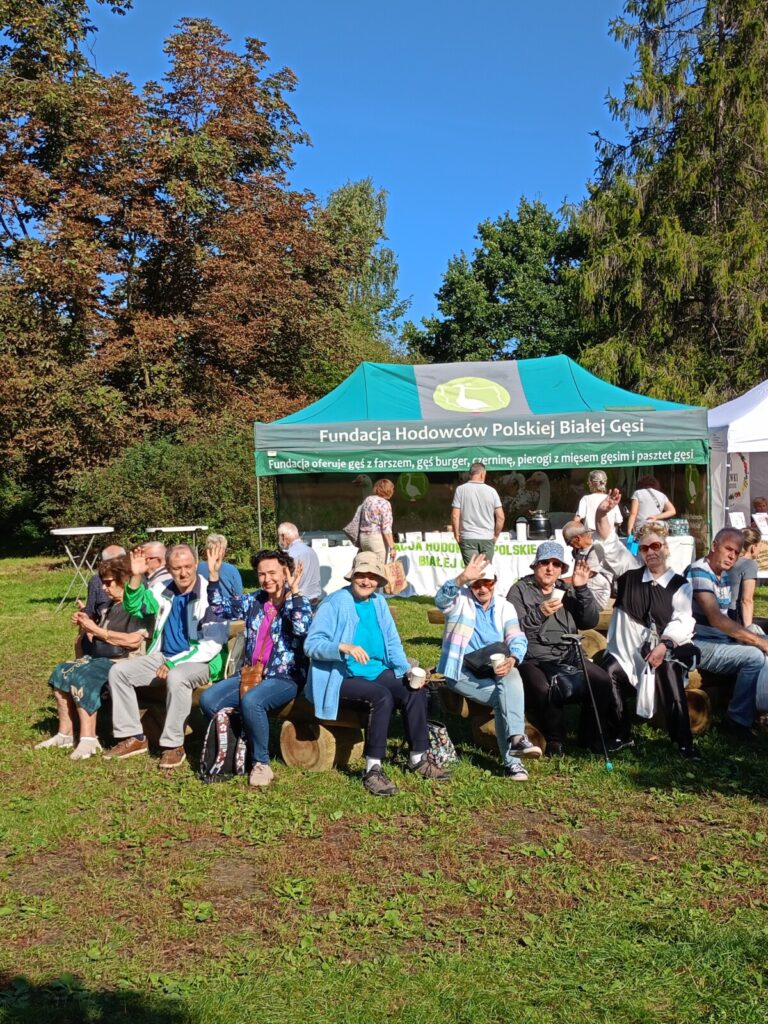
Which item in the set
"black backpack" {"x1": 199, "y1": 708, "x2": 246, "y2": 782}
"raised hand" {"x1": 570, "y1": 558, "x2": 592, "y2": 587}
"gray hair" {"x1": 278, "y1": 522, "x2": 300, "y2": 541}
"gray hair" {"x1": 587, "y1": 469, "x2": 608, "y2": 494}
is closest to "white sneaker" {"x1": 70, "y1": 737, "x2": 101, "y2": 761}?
"black backpack" {"x1": 199, "y1": 708, "x2": 246, "y2": 782}

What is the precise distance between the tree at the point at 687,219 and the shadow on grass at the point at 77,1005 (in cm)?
2131

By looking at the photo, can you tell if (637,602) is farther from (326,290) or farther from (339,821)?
(326,290)

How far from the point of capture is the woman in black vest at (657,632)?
563 centimetres

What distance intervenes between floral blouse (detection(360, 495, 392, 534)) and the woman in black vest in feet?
16.3

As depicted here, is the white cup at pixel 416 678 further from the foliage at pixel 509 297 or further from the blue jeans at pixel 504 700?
the foliage at pixel 509 297

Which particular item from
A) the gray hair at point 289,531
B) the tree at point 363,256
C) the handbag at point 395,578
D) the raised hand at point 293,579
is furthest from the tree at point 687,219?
the raised hand at point 293,579

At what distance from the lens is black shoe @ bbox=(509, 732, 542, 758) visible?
5.33m

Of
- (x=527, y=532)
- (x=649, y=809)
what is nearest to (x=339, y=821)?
(x=649, y=809)

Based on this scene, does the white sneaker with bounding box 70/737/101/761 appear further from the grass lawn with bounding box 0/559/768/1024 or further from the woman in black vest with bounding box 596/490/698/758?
the woman in black vest with bounding box 596/490/698/758

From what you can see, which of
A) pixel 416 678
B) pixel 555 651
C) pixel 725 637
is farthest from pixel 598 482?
pixel 416 678

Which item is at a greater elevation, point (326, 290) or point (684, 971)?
point (326, 290)

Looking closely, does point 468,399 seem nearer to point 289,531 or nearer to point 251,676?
point 289,531

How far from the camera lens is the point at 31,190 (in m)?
19.8

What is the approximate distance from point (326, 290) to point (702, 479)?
47.7ft
